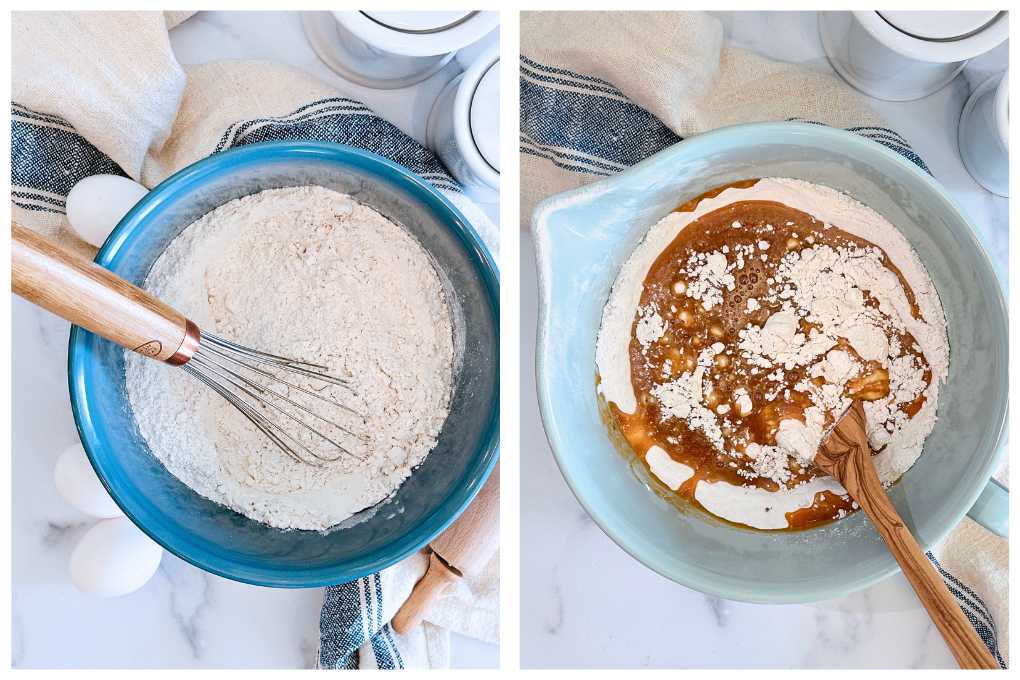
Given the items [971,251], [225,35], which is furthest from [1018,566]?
[225,35]

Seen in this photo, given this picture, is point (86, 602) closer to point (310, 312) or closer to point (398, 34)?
point (310, 312)

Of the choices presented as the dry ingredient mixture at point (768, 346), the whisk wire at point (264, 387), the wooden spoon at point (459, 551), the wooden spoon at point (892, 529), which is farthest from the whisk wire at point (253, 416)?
the wooden spoon at point (892, 529)

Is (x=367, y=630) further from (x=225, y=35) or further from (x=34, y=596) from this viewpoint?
(x=225, y=35)

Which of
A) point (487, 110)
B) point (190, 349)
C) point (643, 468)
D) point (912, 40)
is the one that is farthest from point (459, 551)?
point (912, 40)

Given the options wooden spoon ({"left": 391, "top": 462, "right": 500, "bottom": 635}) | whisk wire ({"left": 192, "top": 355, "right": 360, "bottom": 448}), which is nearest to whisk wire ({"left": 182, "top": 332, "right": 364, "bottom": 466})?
whisk wire ({"left": 192, "top": 355, "right": 360, "bottom": 448})

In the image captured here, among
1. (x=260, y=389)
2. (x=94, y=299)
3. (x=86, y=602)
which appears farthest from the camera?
(x=86, y=602)

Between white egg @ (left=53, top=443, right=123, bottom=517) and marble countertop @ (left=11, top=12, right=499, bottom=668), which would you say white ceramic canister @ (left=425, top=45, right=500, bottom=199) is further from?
white egg @ (left=53, top=443, right=123, bottom=517)

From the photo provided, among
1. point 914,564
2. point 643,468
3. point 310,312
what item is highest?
point 310,312
